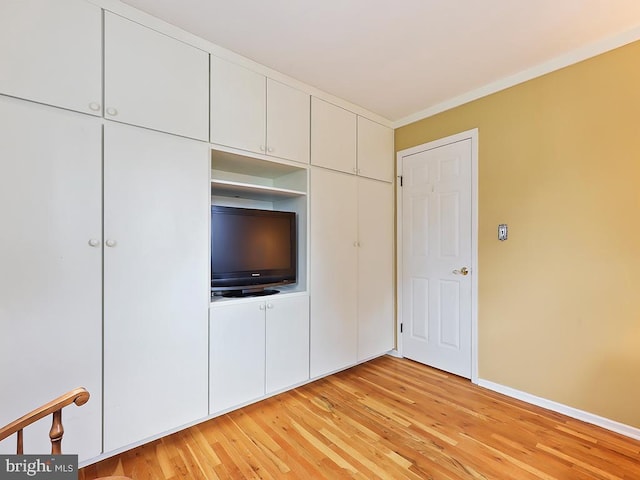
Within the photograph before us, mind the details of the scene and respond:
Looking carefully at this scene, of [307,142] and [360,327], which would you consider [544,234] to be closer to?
[360,327]

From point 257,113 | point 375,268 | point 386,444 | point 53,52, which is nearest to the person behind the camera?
point 53,52

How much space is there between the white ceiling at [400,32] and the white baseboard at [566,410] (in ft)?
8.16

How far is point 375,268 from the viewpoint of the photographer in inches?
123

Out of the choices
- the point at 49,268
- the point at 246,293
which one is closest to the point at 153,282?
the point at 49,268

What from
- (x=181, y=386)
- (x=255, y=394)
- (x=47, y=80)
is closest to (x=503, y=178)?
(x=255, y=394)

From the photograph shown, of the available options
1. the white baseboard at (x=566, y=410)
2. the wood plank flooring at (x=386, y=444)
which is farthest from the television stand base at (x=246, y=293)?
the white baseboard at (x=566, y=410)

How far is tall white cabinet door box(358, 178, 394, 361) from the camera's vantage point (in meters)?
3.00

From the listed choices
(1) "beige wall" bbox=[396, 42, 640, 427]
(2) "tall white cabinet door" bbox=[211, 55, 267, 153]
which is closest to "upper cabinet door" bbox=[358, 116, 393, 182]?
(1) "beige wall" bbox=[396, 42, 640, 427]

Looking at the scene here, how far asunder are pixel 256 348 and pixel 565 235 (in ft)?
7.75

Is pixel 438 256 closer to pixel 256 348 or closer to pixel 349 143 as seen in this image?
pixel 349 143

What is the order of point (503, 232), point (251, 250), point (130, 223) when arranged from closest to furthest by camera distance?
point (130, 223) → point (251, 250) → point (503, 232)

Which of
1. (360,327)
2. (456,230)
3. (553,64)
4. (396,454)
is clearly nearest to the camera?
(396,454)

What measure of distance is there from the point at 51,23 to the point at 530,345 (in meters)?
3.57

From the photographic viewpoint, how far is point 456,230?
9.17ft
